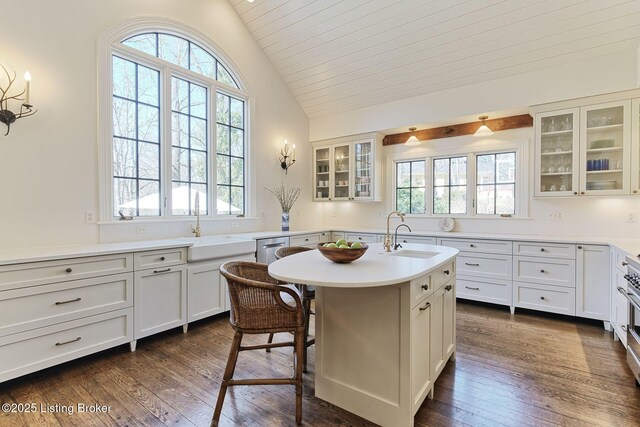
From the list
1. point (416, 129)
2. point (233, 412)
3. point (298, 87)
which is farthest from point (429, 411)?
point (298, 87)

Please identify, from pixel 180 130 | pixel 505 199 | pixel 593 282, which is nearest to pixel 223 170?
pixel 180 130

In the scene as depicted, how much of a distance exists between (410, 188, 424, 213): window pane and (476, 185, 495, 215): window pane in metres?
0.80

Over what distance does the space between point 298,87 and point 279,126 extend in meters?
0.73

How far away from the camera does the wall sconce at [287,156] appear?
512 cm

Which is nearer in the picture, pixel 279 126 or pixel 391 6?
pixel 391 6

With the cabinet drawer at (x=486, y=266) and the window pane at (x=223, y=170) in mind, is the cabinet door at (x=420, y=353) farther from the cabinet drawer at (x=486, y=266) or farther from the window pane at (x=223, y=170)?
the window pane at (x=223, y=170)

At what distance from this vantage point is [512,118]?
4.12 m

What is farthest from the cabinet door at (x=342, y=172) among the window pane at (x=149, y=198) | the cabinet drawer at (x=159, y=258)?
the cabinet drawer at (x=159, y=258)

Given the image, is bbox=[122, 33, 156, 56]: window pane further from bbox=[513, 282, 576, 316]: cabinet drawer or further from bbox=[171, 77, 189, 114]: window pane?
bbox=[513, 282, 576, 316]: cabinet drawer

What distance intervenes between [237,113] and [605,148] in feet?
14.6

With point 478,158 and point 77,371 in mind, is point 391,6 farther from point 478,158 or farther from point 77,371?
point 77,371

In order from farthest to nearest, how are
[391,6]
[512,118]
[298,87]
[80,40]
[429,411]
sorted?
[298,87]
[512,118]
[391,6]
[80,40]
[429,411]

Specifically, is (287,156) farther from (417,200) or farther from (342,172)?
(417,200)

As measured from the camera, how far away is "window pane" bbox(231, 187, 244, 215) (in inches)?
175
